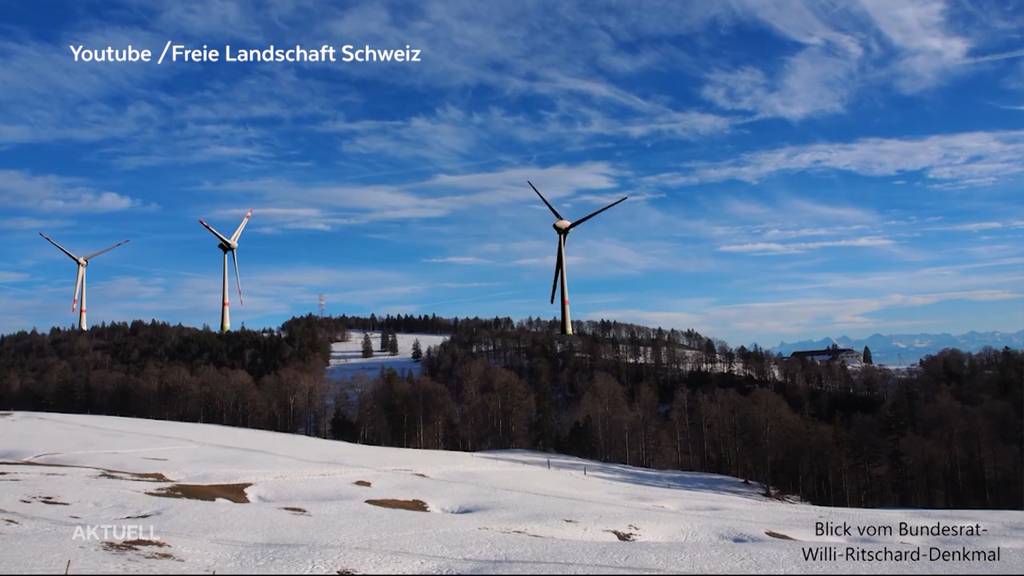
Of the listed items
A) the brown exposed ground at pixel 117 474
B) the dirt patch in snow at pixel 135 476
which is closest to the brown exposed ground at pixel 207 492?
the dirt patch in snow at pixel 135 476

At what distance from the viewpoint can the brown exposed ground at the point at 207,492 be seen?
144ft

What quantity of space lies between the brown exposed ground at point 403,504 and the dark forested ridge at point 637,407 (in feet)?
176

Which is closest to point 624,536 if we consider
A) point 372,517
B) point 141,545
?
point 372,517

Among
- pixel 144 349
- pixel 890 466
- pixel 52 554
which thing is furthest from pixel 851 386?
pixel 144 349

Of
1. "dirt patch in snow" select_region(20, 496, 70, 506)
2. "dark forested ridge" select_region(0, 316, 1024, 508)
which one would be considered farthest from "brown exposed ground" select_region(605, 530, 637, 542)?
"dark forested ridge" select_region(0, 316, 1024, 508)

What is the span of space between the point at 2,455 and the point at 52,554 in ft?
147

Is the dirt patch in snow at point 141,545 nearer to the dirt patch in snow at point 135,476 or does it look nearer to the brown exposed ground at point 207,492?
the brown exposed ground at point 207,492

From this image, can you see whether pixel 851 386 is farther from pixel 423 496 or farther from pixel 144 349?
pixel 144 349

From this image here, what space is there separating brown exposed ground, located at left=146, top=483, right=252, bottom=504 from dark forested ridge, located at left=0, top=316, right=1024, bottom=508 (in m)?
62.9

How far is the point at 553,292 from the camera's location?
70.9 m

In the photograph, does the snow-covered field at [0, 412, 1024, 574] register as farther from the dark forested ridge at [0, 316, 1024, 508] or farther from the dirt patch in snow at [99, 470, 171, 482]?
the dark forested ridge at [0, 316, 1024, 508]

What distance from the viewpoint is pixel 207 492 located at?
4616 centimetres

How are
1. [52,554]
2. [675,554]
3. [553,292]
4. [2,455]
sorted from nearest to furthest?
[52,554], [675,554], [2,455], [553,292]

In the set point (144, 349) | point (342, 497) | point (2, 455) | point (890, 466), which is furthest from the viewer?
point (144, 349)
